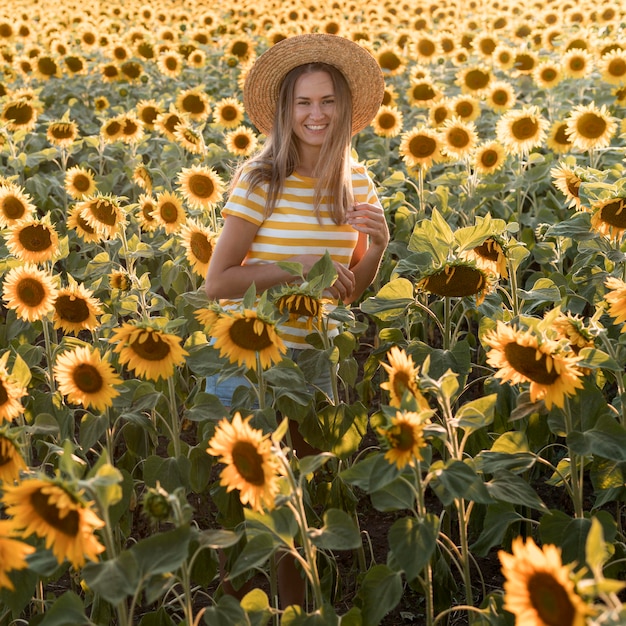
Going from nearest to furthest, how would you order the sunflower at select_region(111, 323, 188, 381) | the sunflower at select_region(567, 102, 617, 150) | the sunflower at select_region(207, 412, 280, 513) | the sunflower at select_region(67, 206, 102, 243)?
the sunflower at select_region(207, 412, 280, 513) < the sunflower at select_region(111, 323, 188, 381) < the sunflower at select_region(67, 206, 102, 243) < the sunflower at select_region(567, 102, 617, 150)

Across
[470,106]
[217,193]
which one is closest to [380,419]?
[217,193]

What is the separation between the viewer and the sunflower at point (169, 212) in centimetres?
368

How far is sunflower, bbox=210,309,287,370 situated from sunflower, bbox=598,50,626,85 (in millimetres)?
4789

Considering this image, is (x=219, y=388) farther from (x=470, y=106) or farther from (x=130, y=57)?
(x=130, y=57)

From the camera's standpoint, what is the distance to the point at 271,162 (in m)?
2.86

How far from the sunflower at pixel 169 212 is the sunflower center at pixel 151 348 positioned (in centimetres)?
156

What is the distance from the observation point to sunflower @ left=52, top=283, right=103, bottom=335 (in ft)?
8.81

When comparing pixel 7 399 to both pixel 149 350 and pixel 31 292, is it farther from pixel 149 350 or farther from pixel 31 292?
pixel 31 292

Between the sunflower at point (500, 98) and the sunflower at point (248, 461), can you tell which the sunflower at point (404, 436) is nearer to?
the sunflower at point (248, 461)

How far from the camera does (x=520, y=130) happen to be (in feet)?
14.7

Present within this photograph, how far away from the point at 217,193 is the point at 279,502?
7.17 ft

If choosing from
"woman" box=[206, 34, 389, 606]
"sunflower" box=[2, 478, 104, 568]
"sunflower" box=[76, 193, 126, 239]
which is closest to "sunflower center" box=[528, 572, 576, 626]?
"sunflower" box=[2, 478, 104, 568]

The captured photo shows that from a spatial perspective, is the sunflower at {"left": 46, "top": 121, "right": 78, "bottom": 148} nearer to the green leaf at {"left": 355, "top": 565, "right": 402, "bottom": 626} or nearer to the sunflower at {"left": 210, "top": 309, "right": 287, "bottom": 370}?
the sunflower at {"left": 210, "top": 309, "right": 287, "bottom": 370}

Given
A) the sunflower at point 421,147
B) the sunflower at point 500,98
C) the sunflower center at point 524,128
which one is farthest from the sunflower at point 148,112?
the sunflower center at point 524,128
